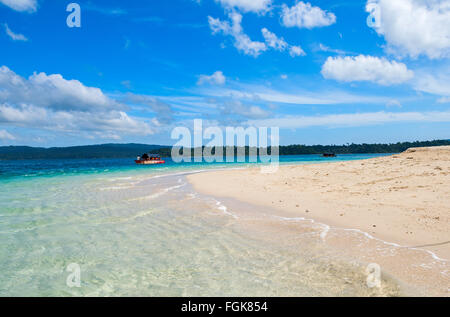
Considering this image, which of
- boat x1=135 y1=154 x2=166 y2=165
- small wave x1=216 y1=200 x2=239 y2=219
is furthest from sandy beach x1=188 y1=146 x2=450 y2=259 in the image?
boat x1=135 y1=154 x2=166 y2=165

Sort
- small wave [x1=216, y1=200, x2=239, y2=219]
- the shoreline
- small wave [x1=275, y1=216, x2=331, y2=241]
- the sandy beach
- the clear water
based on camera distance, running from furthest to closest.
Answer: small wave [x1=216, y1=200, x2=239, y2=219], small wave [x1=275, y1=216, x2=331, y2=241], the sandy beach, the shoreline, the clear water

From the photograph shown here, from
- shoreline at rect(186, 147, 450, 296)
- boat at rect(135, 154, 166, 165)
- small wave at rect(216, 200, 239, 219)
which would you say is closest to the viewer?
shoreline at rect(186, 147, 450, 296)

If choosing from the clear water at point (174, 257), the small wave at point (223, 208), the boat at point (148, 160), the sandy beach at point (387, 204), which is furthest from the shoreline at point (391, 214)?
the boat at point (148, 160)

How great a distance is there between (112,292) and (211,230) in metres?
4.35

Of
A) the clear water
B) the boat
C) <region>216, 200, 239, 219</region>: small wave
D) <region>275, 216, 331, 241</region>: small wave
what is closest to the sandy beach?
<region>275, 216, 331, 241</region>: small wave

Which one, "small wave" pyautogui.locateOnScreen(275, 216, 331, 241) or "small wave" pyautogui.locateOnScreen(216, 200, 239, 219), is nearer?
"small wave" pyautogui.locateOnScreen(275, 216, 331, 241)

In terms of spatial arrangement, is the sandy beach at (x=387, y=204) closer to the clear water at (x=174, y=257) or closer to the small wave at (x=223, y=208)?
the small wave at (x=223, y=208)

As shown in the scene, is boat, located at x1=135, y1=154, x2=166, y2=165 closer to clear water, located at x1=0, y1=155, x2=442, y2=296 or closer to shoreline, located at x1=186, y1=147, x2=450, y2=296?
shoreline, located at x1=186, y1=147, x2=450, y2=296

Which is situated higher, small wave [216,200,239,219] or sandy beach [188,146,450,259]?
sandy beach [188,146,450,259]

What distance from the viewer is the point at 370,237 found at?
7363mm

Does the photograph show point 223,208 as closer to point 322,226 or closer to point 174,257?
point 322,226

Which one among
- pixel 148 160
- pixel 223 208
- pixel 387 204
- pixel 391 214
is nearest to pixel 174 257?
pixel 223 208
